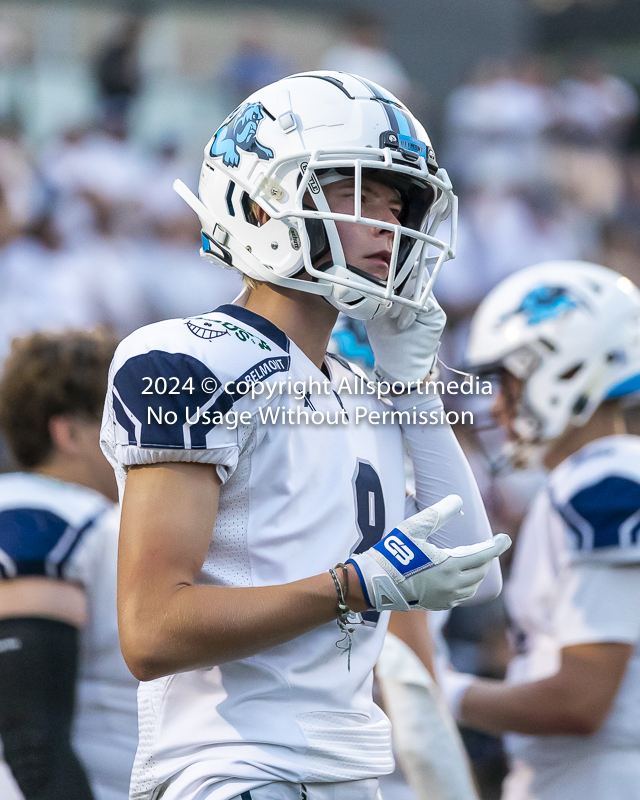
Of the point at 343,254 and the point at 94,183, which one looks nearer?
the point at 343,254

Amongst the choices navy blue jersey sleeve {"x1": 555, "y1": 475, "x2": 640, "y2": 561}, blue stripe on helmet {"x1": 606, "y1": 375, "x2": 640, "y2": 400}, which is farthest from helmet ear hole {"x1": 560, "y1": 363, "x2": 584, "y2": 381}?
navy blue jersey sleeve {"x1": 555, "y1": 475, "x2": 640, "y2": 561}

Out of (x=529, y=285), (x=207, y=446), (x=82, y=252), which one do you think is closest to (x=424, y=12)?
(x=82, y=252)

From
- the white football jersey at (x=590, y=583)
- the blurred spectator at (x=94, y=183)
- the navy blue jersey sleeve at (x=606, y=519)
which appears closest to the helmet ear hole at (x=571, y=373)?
the white football jersey at (x=590, y=583)

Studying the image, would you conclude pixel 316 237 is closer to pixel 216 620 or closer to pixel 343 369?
pixel 343 369

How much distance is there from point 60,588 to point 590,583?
1313 mm

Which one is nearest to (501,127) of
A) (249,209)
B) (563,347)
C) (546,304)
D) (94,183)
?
(94,183)

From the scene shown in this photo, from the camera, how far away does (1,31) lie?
28.1 feet

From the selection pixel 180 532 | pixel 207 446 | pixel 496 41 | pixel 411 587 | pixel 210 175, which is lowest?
pixel 411 587

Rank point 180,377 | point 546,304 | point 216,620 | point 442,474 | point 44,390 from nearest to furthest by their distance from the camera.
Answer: point 216,620 → point 180,377 → point 442,474 → point 44,390 → point 546,304

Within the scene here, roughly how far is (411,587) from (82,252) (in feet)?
18.4

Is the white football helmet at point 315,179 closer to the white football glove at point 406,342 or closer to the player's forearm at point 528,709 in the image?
the white football glove at point 406,342

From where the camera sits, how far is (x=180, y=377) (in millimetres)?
1692

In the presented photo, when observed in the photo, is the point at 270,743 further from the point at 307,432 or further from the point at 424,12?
the point at 424,12

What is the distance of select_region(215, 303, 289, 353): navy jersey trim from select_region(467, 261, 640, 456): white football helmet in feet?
4.12
